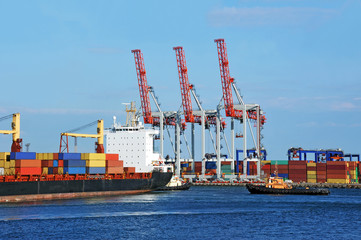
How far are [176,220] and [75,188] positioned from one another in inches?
947

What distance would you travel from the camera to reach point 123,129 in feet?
278

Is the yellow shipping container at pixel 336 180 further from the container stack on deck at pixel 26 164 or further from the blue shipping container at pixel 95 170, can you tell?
the container stack on deck at pixel 26 164

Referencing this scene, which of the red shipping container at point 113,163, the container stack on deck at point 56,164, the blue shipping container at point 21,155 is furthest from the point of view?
the red shipping container at point 113,163

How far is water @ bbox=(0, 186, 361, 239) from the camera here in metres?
40.6

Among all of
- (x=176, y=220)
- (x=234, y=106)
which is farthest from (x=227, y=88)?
(x=176, y=220)

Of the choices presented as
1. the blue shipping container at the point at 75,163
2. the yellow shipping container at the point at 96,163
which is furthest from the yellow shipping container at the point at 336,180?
the blue shipping container at the point at 75,163

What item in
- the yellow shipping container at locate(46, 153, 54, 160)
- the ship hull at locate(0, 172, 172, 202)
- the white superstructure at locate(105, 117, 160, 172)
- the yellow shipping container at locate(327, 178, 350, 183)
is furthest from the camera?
the yellow shipping container at locate(327, 178, 350, 183)

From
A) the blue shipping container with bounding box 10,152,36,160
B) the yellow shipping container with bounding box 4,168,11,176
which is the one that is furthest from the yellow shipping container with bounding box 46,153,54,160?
the yellow shipping container with bounding box 4,168,11,176

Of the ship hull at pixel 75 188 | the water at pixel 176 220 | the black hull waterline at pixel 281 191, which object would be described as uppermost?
the ship hull at pixel 75 188

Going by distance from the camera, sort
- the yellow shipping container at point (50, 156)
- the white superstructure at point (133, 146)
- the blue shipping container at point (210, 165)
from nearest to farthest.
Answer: the yellow shipping container at point (50, 156)
the white superstructure at point (133, 146)
the blue shipping container at point (210, 165)

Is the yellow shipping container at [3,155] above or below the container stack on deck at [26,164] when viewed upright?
above

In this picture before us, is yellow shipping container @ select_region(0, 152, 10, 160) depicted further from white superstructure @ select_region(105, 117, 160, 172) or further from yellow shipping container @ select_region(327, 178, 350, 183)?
yellow shipping container @ select_region(327, 178, 350, 183)

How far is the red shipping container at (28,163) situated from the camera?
6353 cm

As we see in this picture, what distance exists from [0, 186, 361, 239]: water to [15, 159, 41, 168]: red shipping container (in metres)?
5.94
